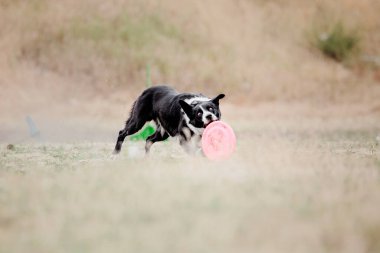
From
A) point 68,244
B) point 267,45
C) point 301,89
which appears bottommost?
point 68,244

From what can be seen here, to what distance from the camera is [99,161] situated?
39.5ft

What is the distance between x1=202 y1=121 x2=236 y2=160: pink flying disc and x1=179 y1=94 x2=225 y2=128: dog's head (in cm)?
20

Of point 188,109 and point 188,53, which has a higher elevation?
point 188,53

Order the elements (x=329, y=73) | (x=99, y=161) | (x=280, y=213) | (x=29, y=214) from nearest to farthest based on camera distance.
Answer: (x=280, y=213)
(x=29, y=214)
(x=99, y=161)
(x=329, y=73)

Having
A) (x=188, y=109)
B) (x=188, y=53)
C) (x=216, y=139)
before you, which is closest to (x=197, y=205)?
(x=216, y=139)

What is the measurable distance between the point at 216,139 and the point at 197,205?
4.27 metres

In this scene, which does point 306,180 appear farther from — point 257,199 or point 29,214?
point 29,214

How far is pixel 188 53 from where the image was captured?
33.8 metres

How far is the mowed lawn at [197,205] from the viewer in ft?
18.4

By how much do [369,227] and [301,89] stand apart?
26.7 m

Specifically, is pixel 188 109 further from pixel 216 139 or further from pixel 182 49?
pixel 182 49

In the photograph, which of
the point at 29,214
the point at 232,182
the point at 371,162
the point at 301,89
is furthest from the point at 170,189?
the point at 301,89

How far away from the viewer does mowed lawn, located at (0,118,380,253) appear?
5.59 m

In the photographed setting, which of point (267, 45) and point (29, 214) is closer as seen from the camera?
point (29, 214)
